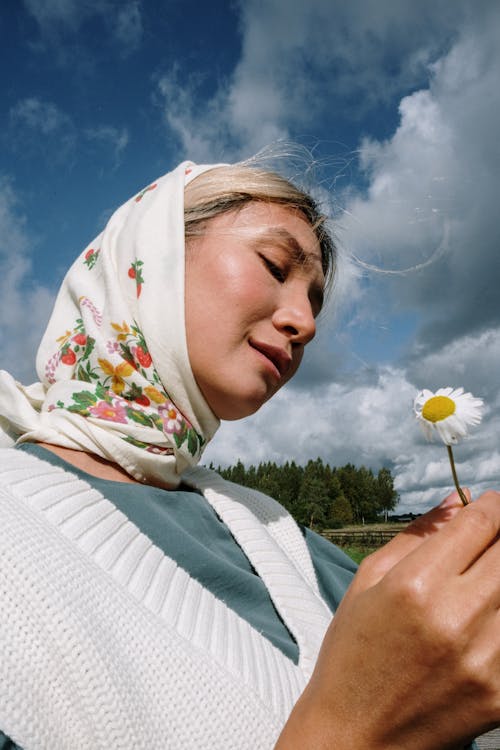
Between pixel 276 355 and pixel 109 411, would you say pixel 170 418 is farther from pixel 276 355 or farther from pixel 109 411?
pixel 276 355

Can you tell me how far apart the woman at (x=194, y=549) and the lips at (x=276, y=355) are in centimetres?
1

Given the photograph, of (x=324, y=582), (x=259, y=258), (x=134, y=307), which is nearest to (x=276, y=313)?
(x=259, y=258)

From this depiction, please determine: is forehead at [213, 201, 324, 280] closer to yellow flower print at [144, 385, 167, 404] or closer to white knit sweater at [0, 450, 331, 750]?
yellow flower print at [144, 385, 167, 404]

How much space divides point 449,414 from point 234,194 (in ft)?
5.03

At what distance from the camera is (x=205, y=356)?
1.94 meters

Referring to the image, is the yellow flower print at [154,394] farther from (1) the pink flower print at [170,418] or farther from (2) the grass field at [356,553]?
(2) the grass field at [356,553]

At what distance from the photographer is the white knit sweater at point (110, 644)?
106 cm

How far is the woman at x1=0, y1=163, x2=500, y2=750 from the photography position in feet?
3.02

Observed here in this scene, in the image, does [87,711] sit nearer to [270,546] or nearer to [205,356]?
[270,546]

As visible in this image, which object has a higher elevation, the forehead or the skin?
the forehead

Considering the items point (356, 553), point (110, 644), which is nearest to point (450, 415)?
point (110, 644)

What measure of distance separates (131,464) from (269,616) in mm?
686

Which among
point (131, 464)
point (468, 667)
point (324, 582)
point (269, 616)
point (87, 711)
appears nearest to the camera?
point (468, 667)

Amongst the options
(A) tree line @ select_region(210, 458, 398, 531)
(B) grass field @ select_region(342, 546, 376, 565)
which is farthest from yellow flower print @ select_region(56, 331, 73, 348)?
(A) tree line @ select_region(210, 458, 398, 531)
